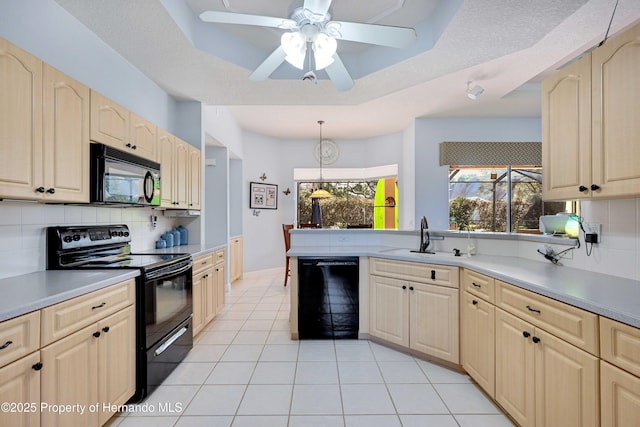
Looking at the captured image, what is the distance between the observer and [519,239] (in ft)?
8.32

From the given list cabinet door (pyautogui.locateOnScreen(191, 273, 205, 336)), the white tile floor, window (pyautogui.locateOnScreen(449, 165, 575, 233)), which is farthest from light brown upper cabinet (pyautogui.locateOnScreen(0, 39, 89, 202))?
window (pyautogui.locateOnScreen(449, 165, 575, 233))

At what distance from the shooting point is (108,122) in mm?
2092

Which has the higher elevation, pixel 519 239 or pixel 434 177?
pixel 434 177

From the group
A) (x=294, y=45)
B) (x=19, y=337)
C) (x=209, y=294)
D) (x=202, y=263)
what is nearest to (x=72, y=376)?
(x=19, y=337)

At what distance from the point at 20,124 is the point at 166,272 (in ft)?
4.00

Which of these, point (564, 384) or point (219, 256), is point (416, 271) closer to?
point (564, 384)

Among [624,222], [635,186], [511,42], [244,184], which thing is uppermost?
[511,42]

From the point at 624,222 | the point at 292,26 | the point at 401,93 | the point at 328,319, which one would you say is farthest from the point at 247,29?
the point at 624,222

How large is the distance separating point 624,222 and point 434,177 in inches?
126

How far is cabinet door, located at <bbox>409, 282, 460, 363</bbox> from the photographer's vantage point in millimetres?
2373

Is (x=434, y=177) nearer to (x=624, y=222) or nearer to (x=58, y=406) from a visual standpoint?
(x=624, y=222)

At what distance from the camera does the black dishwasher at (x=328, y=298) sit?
2949 millimetres

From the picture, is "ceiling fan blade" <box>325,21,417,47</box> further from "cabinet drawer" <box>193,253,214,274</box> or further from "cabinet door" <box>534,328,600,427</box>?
"cabinet drawer" <box>193,253,214,274</box>

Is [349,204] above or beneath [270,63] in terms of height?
beneath
